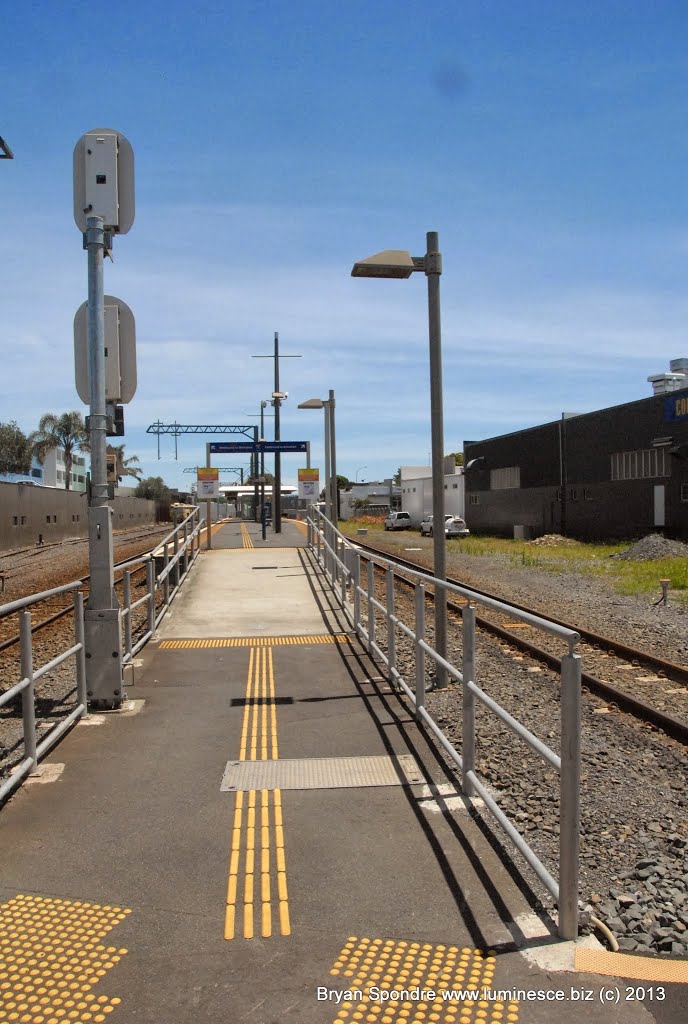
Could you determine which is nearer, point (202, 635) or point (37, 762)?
point (37, 762)

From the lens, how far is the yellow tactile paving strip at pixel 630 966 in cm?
316

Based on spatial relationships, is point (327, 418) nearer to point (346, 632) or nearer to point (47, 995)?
point (346, 632)

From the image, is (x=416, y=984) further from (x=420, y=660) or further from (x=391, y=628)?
(x=391, y=628)

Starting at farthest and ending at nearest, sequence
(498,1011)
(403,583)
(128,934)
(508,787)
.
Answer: (403,583) → (508,787) → (128,934) → (498,1011)

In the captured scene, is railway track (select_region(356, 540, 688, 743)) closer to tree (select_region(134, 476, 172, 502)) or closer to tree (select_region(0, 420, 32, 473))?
tree (select_region(0, 420, 32, 473))

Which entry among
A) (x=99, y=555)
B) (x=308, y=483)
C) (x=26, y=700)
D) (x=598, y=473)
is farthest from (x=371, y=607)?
(x=598, y=473)

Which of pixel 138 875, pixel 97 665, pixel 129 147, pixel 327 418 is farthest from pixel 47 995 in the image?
pixel 327 418

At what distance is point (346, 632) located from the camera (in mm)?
11344

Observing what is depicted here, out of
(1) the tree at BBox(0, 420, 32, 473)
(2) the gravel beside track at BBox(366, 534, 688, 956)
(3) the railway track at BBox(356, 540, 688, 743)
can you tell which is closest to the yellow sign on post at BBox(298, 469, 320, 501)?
(3) the railway track at BBox(356, 540, 688, 743)

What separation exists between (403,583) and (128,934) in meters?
16.9

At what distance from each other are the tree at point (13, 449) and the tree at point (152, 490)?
94.1 feet

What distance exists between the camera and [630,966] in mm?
3230

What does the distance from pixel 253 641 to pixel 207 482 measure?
1889 centimetres

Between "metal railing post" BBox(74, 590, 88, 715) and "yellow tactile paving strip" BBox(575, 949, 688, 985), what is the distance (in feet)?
15.2
